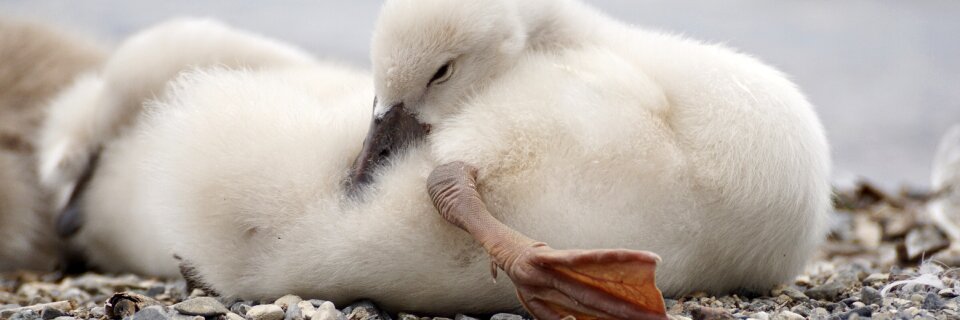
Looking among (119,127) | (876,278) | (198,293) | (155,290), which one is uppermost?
(119,127)

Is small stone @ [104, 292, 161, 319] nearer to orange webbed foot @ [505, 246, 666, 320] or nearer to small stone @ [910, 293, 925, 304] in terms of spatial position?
orange webbed foot @ [505, 246, 666, 320]

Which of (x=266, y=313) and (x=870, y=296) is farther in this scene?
(x=870, y=296)

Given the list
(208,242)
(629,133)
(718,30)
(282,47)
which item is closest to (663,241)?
(629,133)

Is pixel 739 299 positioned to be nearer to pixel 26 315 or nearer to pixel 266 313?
pixel 266 313

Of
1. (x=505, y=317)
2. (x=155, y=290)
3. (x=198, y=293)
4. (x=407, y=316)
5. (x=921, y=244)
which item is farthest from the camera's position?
(x=921, y=244)

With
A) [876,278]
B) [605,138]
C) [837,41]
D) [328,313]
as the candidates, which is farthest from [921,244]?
[837,41]

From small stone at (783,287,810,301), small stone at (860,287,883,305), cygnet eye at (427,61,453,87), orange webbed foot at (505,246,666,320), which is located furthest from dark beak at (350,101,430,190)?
small stone at (860,287,883,305)

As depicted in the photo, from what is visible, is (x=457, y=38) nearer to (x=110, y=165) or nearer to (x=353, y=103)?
(x=353, y=103)
